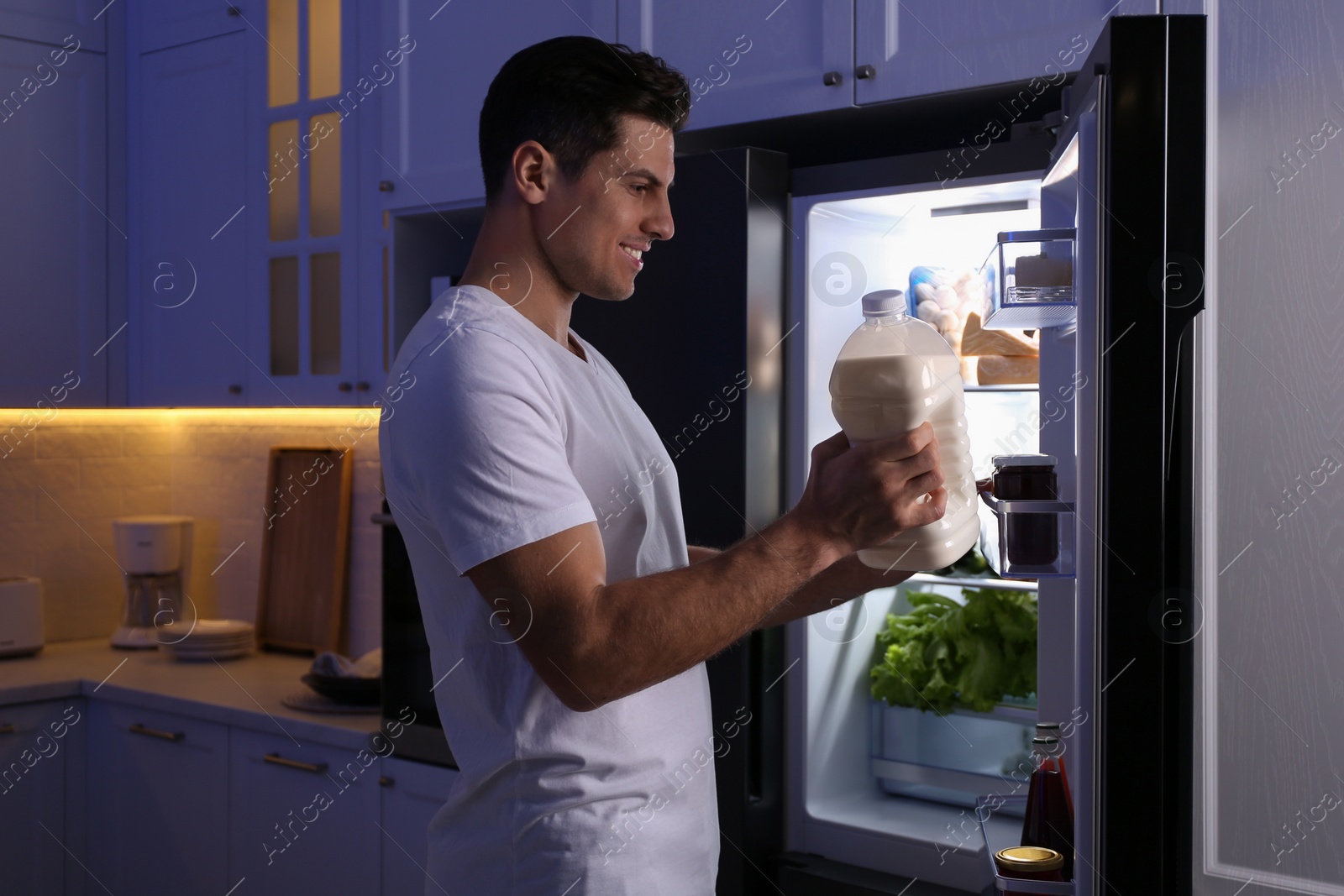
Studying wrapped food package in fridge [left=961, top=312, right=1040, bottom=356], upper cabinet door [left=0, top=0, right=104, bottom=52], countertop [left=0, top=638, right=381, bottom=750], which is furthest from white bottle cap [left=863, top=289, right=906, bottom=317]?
upper cabinet door [left=0, top=0, right=104, bottom=52]

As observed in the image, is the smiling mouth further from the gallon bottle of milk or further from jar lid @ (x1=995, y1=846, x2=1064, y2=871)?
jar lid @ (x1=995, y1=846, x2=1064, y2=871)

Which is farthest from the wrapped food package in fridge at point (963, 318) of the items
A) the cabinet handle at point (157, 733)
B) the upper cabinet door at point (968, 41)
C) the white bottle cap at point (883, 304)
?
the cabinet handle at point (157, 733)

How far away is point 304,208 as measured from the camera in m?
2.87

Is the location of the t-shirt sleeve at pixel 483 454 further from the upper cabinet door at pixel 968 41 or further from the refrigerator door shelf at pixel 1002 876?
the upper cabinet door at pixel 968 41

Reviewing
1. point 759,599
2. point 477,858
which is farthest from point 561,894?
point 759,599

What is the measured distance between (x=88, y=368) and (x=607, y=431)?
8.08 ft

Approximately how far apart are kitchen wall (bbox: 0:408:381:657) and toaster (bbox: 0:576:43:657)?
0.19 meters

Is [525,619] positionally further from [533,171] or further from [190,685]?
[190,685]

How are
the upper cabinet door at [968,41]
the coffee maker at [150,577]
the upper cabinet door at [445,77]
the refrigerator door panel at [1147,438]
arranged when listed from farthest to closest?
the coffee maker at [150,577] → the upper cabinet door at [445,77] → the upper cabinet door at [968,41] → the refrigerator door panel at [1147,438]

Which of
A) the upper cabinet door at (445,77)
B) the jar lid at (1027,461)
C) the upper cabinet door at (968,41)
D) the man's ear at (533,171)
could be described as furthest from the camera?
the upper cabinet door at (445,77)

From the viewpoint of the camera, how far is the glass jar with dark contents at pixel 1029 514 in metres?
1.05

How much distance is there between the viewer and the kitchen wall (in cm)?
312

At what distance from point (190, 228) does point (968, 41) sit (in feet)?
7.05

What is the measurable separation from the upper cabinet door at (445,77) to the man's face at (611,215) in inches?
40.4
